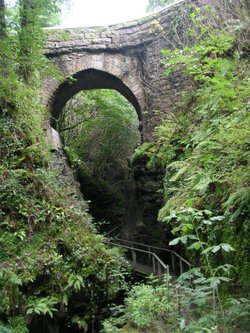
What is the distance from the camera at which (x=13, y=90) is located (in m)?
8.20

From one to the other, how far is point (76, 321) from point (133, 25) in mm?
9674

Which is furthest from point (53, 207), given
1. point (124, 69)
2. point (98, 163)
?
point (98, 163)

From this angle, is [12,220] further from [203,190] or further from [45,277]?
[203,190]

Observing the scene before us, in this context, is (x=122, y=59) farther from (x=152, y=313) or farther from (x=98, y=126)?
(x=152, y=313)

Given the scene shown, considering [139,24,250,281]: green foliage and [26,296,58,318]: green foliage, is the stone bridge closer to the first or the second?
[139,24,250,281]: green foliage

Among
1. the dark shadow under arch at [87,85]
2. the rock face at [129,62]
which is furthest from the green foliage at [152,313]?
the dark shadow under arch at [87,85]

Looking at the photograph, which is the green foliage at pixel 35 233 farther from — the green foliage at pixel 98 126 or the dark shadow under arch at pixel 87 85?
the green foliage at pixel 98 126

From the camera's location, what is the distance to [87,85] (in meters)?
13.1

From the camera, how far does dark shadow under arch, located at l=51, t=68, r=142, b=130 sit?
12.1 m

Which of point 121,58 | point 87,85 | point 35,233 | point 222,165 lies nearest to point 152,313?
point 222,165

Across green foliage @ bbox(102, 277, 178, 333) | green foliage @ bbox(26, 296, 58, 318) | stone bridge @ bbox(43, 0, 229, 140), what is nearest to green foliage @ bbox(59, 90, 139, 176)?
stone bridge @ bbox(43, 0, 229, 140)

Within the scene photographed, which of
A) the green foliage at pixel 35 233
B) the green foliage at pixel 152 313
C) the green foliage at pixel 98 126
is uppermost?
the green foliage at pixel 98 126

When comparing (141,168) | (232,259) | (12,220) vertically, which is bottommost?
(232,259)

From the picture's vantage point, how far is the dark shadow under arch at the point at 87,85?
12.1 metres
